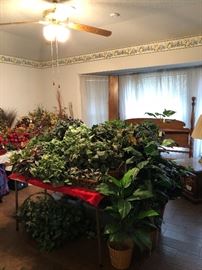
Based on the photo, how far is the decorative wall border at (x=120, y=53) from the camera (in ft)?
13.0

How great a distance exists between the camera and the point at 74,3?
3.01m

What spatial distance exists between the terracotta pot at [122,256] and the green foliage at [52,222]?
0.60 metres

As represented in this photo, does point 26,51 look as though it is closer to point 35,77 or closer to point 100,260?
point 35,77

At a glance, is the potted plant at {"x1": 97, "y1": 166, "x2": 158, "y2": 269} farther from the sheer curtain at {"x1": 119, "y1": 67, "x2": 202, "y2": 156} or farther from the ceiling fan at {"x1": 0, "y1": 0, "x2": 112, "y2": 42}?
the sheer curtain at {"x1": 119, "y1": 67, "x2": 202, "y2": 156}

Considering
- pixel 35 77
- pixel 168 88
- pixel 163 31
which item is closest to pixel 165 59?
pixel 163 31

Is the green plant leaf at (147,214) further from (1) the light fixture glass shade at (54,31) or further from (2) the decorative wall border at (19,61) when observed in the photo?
(2) the decorative wall border at (19,61)

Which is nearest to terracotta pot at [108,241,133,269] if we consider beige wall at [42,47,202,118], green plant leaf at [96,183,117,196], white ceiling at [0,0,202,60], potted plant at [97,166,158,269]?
potted plant at [97,166,158,269]

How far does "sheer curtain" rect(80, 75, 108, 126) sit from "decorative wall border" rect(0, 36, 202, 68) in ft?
1.52

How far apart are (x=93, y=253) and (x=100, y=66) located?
3.55 metres

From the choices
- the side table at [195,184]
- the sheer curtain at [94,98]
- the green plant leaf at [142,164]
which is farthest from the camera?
the sheer curtain at [94,98]

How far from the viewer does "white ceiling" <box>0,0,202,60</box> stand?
3.10 meters

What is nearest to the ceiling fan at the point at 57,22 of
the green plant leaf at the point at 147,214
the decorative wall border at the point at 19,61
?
the green plant leaf at the point at 147,214

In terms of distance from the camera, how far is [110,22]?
382 cm

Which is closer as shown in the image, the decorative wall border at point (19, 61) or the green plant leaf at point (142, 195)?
the green plant leaf at point (142, 195)
